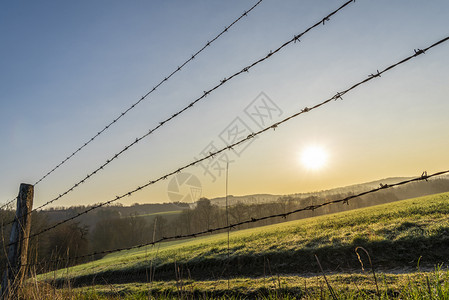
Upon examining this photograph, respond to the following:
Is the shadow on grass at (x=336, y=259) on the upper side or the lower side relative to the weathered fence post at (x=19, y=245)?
lower

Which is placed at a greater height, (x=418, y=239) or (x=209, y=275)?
(x=418, y=239)

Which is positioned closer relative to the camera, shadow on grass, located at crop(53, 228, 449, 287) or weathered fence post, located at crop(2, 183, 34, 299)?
weathered fence post, located at crop(2, 183, 34, 299)

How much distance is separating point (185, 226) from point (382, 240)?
235 feet

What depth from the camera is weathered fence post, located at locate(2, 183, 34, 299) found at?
4795 millimetres

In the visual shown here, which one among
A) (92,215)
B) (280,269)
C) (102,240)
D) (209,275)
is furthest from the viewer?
(92,215)

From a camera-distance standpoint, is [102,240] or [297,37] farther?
[102,240]

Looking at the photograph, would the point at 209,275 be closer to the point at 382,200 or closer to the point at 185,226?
the point at 185,226

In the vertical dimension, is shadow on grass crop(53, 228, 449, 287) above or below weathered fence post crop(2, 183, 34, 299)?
below

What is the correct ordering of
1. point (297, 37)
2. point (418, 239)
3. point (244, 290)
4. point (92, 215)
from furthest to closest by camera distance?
1. point (92, 215)
2. point (418, 239)
3. point (244, 290)
4. point (297, 37)

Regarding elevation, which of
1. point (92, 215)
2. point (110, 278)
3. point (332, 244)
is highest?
point (92, 215)

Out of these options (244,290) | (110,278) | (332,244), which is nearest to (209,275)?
(332,244)

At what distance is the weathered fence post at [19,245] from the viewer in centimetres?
479

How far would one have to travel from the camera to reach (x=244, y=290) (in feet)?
20.6

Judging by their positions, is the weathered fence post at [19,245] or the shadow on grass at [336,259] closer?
the weathered fence post at [19,245]
